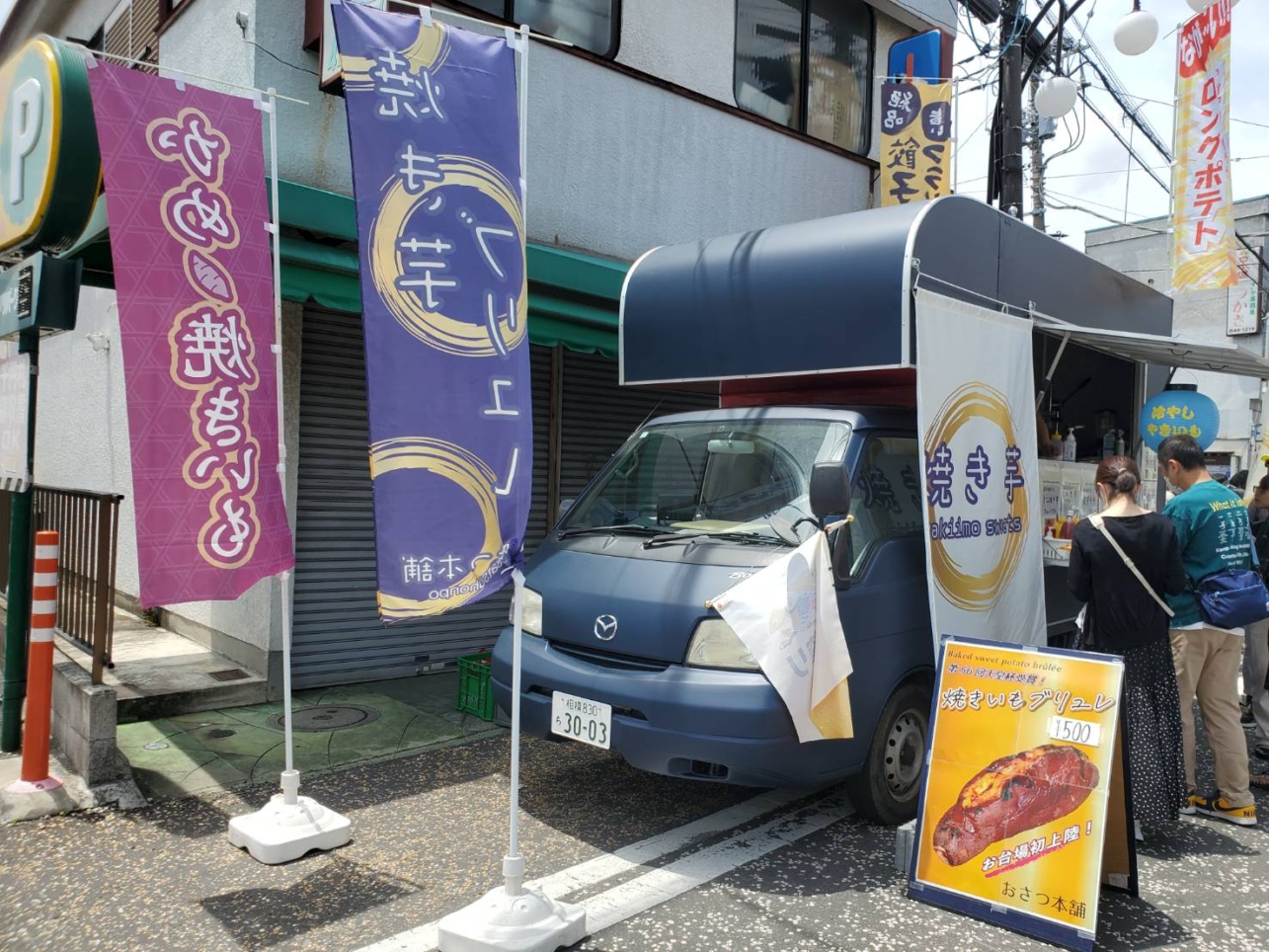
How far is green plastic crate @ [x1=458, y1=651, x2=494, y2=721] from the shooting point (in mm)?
6074

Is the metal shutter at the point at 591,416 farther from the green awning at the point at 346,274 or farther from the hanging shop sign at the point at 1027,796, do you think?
the hanging shop sign at the point at 1027,796

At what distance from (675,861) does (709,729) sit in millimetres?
659

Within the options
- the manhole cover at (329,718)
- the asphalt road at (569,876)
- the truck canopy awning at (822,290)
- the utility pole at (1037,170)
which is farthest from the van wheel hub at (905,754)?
the utility pole at (1037,170)

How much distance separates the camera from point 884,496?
15.7ft

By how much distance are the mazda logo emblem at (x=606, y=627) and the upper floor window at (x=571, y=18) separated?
5.42m

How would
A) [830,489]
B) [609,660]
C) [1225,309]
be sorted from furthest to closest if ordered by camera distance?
[1225,309]
[609,660]
[830,489]

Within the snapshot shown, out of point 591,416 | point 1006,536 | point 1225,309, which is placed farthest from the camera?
point 1225,309

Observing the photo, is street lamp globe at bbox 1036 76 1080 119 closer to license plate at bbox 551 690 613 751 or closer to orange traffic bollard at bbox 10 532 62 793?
license plate at bbox 551 690 613 751

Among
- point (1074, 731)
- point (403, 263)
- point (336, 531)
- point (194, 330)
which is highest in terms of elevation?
point (403, 263)

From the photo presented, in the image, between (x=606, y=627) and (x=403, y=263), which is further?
(x=606, y=627)

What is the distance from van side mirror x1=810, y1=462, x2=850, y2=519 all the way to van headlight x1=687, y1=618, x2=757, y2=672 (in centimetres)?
66

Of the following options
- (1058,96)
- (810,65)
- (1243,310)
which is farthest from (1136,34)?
(1243,310)

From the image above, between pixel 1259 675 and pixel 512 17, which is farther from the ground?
pixel 512 17

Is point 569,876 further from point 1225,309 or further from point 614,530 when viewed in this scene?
point 1225,309
